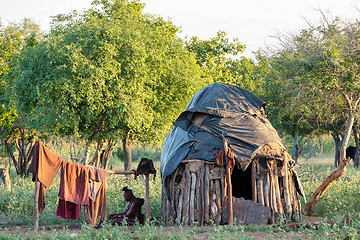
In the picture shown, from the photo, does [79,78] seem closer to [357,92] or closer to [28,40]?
[28,40]

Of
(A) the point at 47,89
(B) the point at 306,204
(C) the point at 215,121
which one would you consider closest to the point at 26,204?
Answer: (A) the point at 47,89

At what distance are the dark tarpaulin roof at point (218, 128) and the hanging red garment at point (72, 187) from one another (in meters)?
1.95

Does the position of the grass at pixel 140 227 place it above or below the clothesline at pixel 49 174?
below

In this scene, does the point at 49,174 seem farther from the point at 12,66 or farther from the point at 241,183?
the point at 12,66

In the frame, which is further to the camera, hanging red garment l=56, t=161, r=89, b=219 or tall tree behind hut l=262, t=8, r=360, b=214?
tall tree behind hut l=262, t=8, r=360, b=214

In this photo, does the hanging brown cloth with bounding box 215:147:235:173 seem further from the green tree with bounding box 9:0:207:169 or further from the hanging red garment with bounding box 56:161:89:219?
the green tree with bounding box 9:0:207:169

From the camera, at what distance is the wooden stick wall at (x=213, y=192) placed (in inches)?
348

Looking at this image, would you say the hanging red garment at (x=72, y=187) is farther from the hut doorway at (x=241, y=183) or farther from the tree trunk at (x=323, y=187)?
the tree trunk at (x=323, y=187)

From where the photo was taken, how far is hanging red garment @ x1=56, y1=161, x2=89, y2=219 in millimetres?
8211

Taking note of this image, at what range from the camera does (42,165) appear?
26.2 feet

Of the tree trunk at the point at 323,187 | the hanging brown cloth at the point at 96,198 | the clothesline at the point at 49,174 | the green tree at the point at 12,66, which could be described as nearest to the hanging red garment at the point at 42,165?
the clothesline at the point at 49,174

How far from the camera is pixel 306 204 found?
10164 millimetres

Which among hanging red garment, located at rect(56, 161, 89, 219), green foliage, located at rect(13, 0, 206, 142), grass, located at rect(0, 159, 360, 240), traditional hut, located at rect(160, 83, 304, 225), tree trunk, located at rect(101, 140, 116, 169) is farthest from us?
tree trunk, located at rect(101, 140, 116, 169)

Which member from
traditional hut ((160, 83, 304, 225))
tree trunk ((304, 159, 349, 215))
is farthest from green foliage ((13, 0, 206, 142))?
tree trunk ((304, 159, 349, 215))
